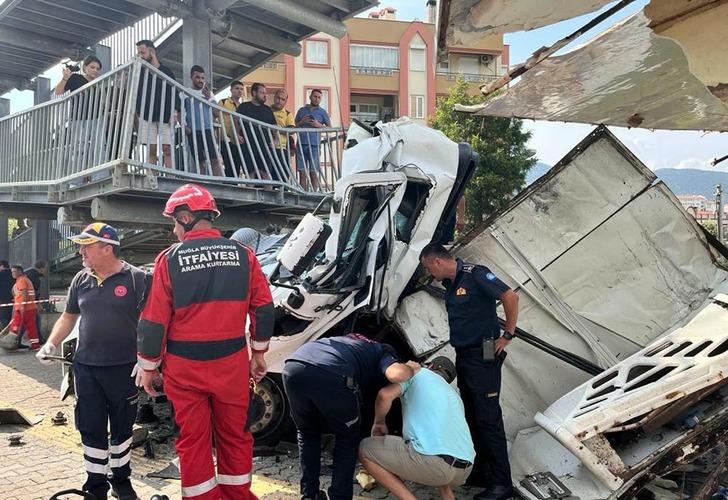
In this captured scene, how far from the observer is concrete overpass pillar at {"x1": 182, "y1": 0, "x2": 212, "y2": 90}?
8.44 meters

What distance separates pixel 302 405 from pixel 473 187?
50.6ft

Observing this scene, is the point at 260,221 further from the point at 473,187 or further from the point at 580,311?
the point at 473,187

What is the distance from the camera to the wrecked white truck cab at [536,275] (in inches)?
161

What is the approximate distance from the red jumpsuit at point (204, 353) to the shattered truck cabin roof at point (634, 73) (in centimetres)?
→ 171

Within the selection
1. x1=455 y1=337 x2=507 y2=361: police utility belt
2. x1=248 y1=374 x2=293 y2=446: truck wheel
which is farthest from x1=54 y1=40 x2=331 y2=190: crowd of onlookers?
x1=455 y1=337 x2=507 y2=361: police utility belt

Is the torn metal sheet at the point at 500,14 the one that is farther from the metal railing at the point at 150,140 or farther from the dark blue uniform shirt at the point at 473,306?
the metal railing at the point at 150,140

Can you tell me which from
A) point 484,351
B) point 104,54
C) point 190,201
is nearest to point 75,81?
point 104,54

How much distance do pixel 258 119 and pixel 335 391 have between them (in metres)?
5.34

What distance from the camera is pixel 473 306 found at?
398 cm

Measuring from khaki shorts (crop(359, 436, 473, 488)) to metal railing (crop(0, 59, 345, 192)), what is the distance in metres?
4.05

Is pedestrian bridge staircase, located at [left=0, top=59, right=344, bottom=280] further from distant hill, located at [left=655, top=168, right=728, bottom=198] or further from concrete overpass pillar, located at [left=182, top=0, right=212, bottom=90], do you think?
distant hill, located at [left=655, top=168, right=728, bottom=198]

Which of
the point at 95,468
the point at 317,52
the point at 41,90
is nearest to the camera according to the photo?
the point at 95,468

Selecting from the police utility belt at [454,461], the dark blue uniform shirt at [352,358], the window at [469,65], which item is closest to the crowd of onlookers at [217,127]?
the dark blue uniform shirt at [352,358]

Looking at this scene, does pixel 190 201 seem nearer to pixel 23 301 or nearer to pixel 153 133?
pixel 153 133
